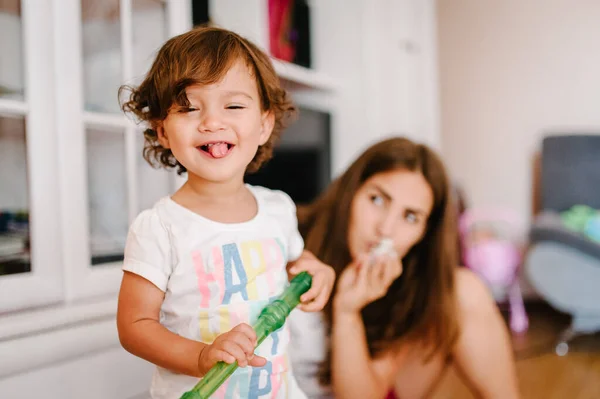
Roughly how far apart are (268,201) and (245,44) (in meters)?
0.16

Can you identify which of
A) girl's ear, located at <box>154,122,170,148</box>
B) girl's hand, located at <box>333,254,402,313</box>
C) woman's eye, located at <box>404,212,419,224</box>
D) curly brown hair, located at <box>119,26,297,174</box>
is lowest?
girl's hand, located at <box>333,254,402,313</box>

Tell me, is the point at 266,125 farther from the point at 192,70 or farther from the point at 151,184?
the point at 151,184

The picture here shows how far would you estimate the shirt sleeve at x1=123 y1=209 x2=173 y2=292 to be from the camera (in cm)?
44

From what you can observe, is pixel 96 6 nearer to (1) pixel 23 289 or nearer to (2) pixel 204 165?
(1) pixel 23 289

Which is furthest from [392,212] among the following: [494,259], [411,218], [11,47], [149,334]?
[494,259]

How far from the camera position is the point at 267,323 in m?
0.43

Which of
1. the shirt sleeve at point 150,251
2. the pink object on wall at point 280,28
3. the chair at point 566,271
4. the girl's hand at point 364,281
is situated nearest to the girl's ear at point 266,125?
the shirt sleeve at point 150,251

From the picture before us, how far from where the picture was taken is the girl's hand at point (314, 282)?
0.51 m

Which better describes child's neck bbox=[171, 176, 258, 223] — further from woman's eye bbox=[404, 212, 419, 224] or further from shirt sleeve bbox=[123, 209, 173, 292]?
woman's eye bbox=[404, 212, 419, 224]

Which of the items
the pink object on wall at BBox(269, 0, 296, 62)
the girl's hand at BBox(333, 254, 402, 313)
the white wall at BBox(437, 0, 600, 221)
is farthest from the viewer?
the white wall at BBox(437, 0, 600, 221)

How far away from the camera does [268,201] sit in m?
0.56

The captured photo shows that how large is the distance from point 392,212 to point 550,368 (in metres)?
1.16

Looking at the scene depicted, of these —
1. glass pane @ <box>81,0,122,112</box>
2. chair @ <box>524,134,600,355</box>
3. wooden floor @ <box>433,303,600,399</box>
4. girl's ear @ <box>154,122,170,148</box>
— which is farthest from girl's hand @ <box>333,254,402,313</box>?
chair @ <box>524,134,600,355</box>

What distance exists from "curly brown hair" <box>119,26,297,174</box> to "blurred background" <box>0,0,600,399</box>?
0.57ft
